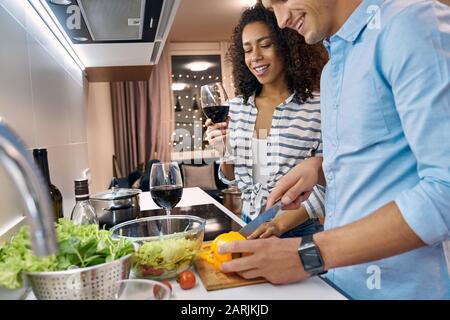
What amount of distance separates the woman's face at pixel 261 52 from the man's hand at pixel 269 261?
954 mm

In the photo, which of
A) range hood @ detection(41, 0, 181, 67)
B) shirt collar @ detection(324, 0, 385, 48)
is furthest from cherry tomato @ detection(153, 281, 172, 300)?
range hood @ detection(41, 0, 181, 67)

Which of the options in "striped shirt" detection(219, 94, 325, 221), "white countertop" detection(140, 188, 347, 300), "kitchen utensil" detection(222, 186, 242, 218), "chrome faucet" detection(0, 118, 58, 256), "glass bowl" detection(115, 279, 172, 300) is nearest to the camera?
"chrome faucet" detection(0, 118, 58, 256)

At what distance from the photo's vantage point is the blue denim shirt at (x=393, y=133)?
58 centimetres

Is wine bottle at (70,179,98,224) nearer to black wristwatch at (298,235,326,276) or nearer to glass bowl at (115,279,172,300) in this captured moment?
glass bowl at (115,279,172,300)

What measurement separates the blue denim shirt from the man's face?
2.9 inches

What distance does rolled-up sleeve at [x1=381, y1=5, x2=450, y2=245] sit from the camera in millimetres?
573

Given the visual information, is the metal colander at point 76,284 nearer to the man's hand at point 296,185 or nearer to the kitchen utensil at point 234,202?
the man's hand at point 296,185

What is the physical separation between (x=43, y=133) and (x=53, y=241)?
1026 millimetres

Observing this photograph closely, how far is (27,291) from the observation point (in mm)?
599

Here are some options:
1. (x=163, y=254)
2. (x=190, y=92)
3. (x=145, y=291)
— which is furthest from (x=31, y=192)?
(x=190, y=92)

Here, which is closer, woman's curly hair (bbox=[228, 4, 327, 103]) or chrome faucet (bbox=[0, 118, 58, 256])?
chrome faucet (bbox=[0, 118, 58, 256])

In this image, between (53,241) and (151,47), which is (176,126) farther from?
(53,241)

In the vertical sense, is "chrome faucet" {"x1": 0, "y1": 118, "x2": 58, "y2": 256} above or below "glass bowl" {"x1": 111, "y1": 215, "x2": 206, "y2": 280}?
above
